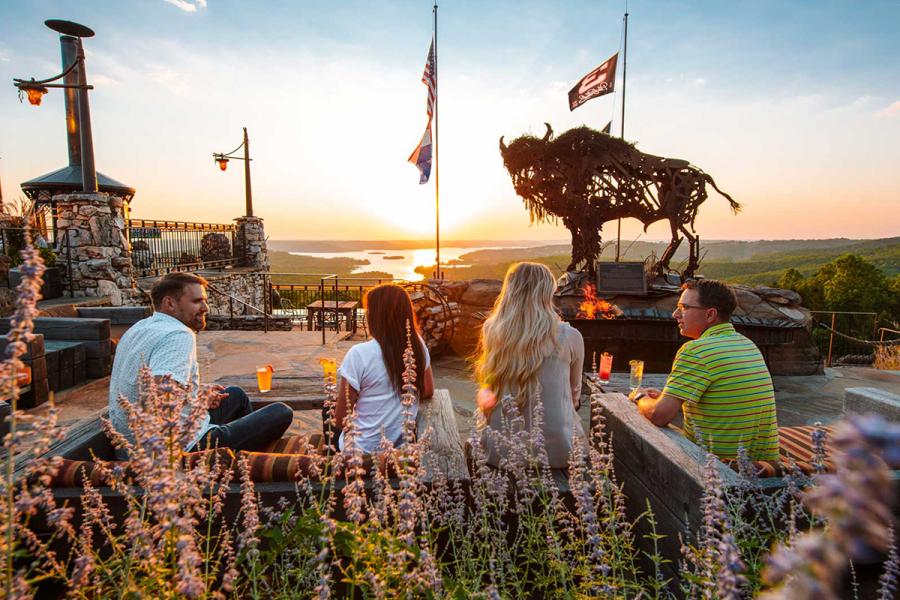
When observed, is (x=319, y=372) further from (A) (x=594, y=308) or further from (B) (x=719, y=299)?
(B) (x=719, y=299)

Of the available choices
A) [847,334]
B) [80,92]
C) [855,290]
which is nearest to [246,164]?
[80,92]

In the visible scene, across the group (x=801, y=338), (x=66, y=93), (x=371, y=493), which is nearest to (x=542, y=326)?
(x=371, y=493)

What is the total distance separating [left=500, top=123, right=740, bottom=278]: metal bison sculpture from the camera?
773 cm

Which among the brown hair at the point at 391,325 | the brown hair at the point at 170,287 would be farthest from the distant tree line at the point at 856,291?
the brown hair at the point at 170,287

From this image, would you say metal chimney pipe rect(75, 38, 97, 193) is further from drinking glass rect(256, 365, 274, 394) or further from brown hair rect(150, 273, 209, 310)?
brown hair rect(150, 273, 209, 310)

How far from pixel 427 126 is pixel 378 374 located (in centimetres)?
838

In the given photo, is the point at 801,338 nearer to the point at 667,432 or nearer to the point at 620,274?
the point at 620,274

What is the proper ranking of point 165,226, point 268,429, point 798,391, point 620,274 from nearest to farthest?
1. point 268,429
2. point 798,391
3. point 620,274
4. point 165,226

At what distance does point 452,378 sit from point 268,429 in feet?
14.0

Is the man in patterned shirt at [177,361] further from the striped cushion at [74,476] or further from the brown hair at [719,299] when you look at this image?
the brown hair at [719,299]

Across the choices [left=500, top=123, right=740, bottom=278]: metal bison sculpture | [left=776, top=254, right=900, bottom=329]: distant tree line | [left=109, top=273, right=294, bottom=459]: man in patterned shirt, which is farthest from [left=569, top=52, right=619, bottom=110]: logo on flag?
[left=776, top=254, right=900, bottom=329]: distant tree line

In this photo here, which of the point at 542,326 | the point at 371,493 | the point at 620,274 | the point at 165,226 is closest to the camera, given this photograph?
the point at 371,493

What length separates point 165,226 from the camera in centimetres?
1616

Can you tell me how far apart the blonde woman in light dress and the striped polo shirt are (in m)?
0.55
